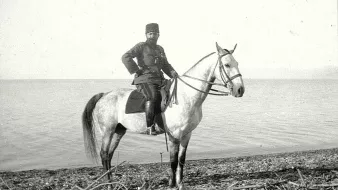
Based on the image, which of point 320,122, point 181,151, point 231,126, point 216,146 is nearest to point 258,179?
point 181,151

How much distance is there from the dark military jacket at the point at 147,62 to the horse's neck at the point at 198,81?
2.36ft

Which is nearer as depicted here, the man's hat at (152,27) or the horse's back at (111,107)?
the man's hat at (152,27)

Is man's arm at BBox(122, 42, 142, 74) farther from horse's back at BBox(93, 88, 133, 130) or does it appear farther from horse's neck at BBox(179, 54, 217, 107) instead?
horse's neck at BBox(179, 54, 217, 107)

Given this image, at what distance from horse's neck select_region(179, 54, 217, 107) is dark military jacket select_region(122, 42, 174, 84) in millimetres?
721

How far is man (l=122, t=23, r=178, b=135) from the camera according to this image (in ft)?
24.5

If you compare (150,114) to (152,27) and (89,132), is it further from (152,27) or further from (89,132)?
(89,132)

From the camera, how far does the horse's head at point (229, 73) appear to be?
6.34 meters

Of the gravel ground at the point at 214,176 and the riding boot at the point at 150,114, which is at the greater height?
the riding boot at the point at 150,114

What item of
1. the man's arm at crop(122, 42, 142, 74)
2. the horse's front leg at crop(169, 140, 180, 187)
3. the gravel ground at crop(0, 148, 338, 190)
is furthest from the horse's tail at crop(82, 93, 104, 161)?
the horse's front leg at crop(169, 140, 180, 187)

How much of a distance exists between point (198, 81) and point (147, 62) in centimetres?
130

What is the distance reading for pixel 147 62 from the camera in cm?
768

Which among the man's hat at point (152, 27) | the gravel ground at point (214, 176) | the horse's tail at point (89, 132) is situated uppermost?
the man's hat at point (152, 27)

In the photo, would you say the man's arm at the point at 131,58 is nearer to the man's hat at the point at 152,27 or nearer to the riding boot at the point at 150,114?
the man's hat at the point at 152,27

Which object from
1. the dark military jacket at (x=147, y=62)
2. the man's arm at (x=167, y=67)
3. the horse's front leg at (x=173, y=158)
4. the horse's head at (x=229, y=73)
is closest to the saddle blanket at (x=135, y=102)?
the dark military jacket at (x=147, y=62)
